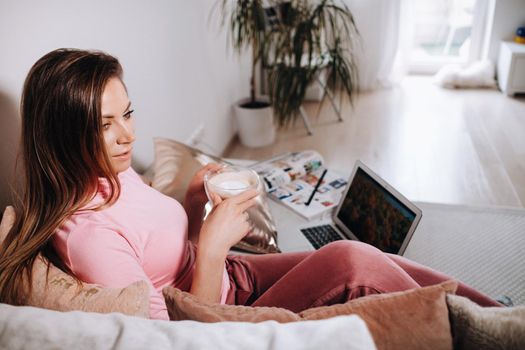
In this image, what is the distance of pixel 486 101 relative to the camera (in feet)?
12.9

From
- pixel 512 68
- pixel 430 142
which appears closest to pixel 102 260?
pixel 430 142

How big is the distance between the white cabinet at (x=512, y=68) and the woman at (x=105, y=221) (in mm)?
3328

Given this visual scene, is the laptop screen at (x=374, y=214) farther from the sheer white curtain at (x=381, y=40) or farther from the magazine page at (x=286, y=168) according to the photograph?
the sheer white curtain at (x=381, y=40)

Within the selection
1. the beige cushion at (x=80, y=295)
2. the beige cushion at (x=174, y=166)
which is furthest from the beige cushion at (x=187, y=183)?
the beige cushion at (x=80, y=295)

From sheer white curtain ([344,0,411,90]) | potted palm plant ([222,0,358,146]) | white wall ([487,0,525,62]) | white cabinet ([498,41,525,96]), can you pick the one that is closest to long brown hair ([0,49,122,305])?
potted palm plant ([222,0,358,146])

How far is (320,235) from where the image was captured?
5.52 ft

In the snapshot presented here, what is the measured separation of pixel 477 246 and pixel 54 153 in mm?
1422

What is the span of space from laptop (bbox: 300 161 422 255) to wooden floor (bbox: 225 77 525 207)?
1.01m

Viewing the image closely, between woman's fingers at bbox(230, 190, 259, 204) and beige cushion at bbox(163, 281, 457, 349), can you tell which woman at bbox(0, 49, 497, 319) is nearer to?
A: woman's fingers at bbox(230, 190, 259, 204)

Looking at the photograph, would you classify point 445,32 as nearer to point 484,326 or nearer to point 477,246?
point 477,246

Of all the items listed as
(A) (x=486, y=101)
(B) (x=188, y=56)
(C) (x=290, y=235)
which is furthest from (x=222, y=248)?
(A) (x=486, y=101)

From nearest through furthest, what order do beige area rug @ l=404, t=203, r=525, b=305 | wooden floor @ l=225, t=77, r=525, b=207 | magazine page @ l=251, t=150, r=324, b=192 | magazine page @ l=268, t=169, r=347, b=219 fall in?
beige area rug @ l=404, t=203, r=525, b=305, magazine page @ l=268, t=169, r=347, b=219, magazine page @ l=251, t=150, r=324, b=192, wooden floor @ l=225, t=77, r=525, b=207

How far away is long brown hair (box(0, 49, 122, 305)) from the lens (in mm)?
898

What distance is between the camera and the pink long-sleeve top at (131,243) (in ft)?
2.90
